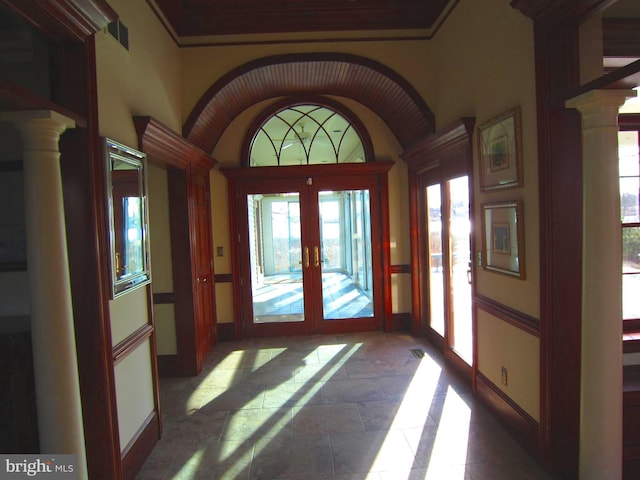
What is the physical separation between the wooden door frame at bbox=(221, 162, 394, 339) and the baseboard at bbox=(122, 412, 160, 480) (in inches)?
95.6

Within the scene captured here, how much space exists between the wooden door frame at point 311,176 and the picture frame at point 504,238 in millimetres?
2243

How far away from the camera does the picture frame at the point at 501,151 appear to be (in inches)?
107

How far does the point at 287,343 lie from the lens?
205 inches

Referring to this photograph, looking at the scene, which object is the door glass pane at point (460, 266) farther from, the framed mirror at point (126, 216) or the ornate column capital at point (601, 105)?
the framed mirror at point (126, 216)

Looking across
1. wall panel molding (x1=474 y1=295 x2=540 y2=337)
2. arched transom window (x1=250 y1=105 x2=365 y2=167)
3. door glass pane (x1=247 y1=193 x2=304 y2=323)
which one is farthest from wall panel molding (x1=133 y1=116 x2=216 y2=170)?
wall panel molding (x1=474 y1=295 x2=540 y2=337)

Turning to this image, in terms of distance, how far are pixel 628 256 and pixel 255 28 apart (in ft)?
13.2

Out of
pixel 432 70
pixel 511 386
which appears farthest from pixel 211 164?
pixel 511 386

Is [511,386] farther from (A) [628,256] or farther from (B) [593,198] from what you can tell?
(B) [593,198]

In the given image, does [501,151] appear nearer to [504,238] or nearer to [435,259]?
[504,238]

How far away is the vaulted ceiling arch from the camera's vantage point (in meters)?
4.48

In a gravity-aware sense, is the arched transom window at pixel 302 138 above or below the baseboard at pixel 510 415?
above

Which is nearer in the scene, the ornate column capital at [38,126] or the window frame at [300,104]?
the ornate column capital at [38,126]

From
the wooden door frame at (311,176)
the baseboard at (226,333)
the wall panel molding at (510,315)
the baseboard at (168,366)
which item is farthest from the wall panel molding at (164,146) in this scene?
the wall panel molding at (510,315)

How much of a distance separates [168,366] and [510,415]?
326 cm
